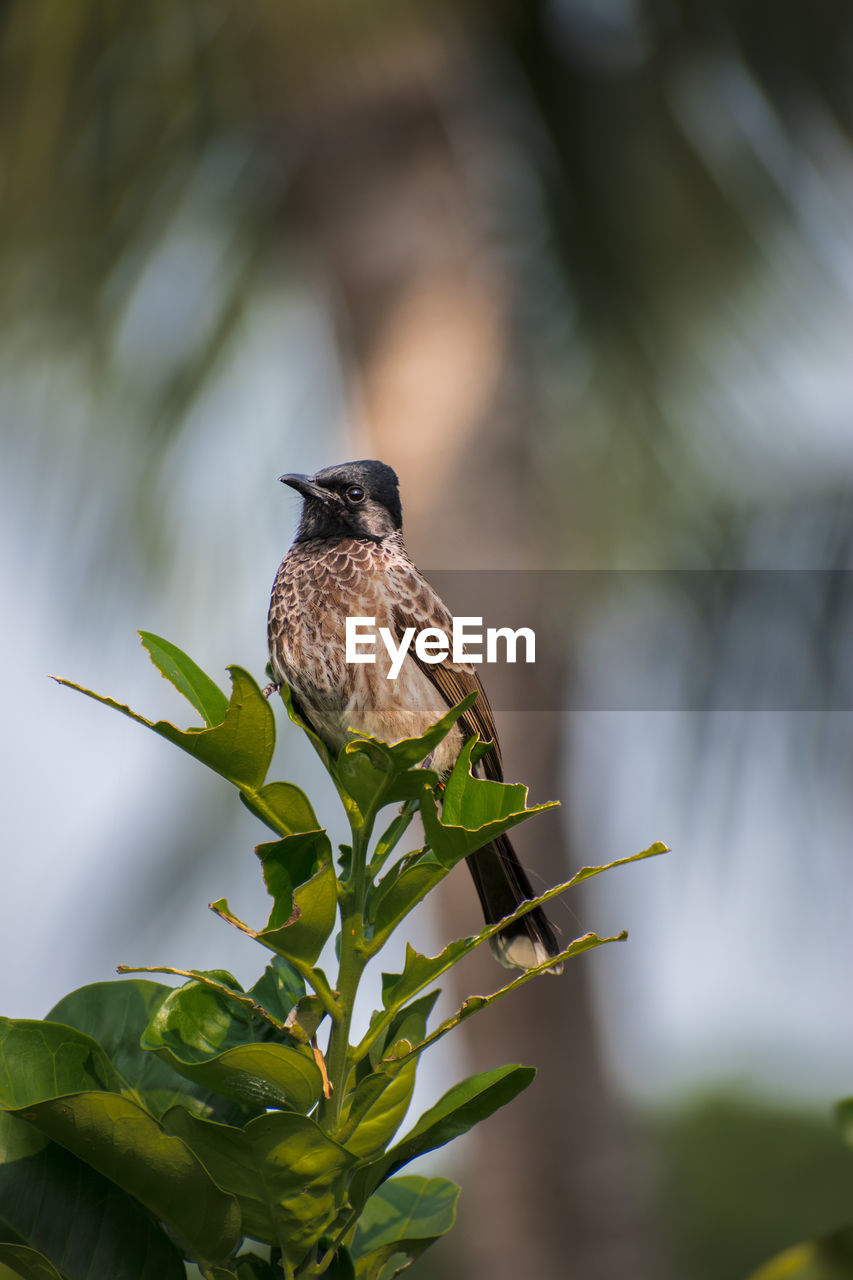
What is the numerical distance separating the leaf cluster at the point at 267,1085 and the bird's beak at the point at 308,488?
72 centimetres

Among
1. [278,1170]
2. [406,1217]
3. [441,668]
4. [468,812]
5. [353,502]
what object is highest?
[353,502]

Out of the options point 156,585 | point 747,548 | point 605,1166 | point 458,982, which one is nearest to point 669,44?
point 747,548

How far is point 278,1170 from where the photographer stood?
64 cm

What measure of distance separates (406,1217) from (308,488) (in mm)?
928

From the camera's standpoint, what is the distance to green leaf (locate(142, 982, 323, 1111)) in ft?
2.06

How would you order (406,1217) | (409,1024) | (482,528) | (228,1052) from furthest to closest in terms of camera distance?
(482,528), (406,1217), (409,1024), (228,1052)

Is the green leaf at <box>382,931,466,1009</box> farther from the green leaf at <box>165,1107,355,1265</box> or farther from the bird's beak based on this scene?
the bird's beak

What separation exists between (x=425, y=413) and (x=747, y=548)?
1.22m

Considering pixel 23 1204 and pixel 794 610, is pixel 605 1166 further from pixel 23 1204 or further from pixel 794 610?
pixel 23 1204

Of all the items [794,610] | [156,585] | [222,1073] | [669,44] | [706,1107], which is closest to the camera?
[222,1073]

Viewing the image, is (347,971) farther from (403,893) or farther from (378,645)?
(378,645)

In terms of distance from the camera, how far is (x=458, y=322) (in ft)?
12.8

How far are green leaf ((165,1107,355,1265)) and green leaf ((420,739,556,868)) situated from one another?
7.2 inches

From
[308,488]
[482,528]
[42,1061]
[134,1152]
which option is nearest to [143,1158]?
[134,1152]
